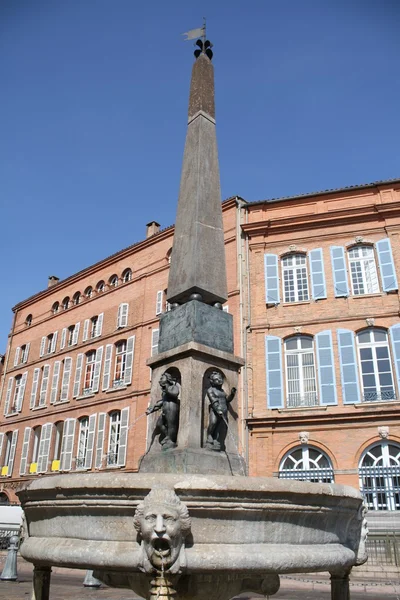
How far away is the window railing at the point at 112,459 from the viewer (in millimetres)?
22075

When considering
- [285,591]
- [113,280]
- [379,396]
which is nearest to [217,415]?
[285,591]

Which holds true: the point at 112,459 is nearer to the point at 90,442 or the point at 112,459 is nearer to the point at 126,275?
the point at 90,442

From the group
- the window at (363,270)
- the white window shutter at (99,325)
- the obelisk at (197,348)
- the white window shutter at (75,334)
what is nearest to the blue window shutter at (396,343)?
the window at (363,270)

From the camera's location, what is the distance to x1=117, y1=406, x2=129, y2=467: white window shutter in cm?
2170

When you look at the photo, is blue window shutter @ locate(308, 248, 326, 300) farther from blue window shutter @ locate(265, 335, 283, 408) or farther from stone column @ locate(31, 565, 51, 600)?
stone column @ locate(31, 565, 51, 600)

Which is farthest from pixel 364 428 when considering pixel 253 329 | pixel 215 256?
pixel 215 256

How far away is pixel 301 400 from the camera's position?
17875 millimetres

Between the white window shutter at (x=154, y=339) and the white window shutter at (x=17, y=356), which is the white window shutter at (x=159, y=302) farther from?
the white window shutter at (x=17, y=356)

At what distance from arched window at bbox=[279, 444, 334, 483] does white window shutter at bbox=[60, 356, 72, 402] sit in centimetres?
1325

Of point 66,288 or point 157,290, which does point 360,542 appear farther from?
point 66,288

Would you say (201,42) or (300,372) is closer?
(201,42)

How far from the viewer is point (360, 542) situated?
395cm

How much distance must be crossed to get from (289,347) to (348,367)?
224 cm

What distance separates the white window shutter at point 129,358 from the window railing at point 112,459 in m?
3.03
